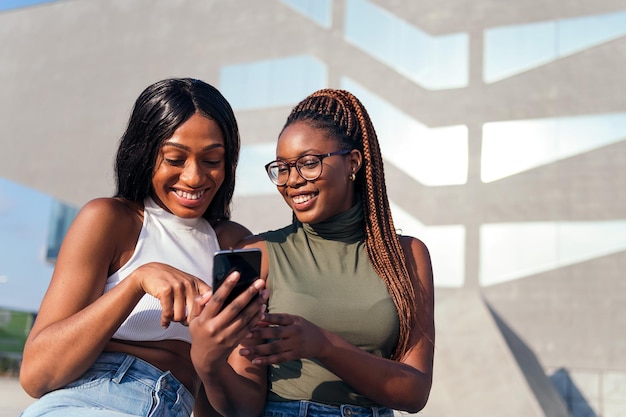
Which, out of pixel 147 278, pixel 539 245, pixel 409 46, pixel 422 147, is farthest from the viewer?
pixel 409 46

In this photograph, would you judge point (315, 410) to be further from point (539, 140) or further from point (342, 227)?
point (539, 140)

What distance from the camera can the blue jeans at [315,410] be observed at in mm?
1708

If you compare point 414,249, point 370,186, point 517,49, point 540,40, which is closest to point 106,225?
point 370,186

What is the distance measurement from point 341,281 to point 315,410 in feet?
1.10

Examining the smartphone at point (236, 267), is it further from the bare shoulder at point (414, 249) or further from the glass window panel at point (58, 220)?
the glass window panel at point (58, 220)

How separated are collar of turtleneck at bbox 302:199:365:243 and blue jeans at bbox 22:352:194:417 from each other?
57 cm

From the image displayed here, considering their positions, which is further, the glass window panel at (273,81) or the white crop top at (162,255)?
the glass window panel at (273,81)

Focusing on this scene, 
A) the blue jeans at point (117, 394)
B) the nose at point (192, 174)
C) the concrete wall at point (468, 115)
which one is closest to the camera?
the blue jeans at point (117, 394)

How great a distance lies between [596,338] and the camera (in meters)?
10.5

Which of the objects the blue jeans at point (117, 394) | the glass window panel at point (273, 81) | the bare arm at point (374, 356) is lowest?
the blue jeans at point (117, 394)

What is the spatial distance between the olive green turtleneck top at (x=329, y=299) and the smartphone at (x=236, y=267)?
0.53 metres

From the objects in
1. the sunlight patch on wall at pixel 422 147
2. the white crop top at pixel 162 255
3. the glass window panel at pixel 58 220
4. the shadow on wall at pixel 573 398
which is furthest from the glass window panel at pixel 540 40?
the white crop top at pixel 162 255

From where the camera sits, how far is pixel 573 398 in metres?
10.3

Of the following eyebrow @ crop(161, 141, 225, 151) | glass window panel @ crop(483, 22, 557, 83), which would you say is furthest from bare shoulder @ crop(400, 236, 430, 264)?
glass window panel @ crop(483, 22, 557, 83)
